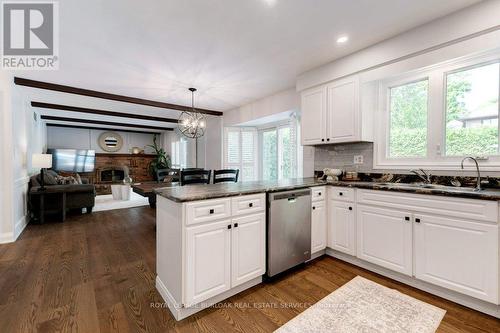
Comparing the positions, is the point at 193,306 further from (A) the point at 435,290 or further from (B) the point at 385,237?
(A) the point at 435,290

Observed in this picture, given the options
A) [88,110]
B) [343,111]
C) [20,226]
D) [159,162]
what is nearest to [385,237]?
[343,111]

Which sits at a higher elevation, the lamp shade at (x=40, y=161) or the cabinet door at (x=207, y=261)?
the lamp shade at (x=40, y=161)

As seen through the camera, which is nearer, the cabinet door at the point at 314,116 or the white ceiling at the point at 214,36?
the white ceiling at the point at 214,36

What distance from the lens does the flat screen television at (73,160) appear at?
7.55m

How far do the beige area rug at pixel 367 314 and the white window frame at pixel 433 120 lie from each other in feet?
4.56

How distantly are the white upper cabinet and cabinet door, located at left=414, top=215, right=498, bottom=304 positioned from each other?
1.22 meters

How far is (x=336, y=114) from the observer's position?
9.52ft

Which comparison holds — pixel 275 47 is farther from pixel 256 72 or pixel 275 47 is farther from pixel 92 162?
pixel 92 162

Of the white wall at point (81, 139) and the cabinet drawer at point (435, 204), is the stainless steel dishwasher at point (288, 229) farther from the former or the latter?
the white wall at point (81, 139)

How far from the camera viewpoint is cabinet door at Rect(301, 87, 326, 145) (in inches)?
121

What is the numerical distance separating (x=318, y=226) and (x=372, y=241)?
57 centimetres

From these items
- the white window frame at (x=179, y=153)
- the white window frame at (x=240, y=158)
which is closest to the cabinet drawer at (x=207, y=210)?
the white window frame at (x=240, y=158)

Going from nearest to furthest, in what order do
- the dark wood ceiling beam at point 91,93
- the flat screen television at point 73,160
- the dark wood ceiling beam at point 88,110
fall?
the dark wood ceiling beam at point 91,93
the dark wood ceiling beam at point 88,110
the flat screen television at point 73,160

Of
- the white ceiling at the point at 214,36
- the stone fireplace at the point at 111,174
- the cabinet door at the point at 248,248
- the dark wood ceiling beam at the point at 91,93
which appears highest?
the white ceiling at the point at 214,36
